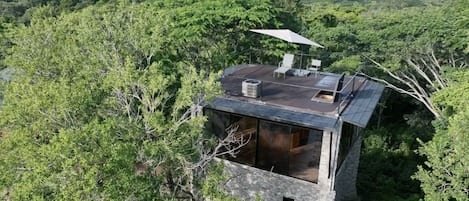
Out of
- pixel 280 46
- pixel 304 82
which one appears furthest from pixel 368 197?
pixel 280 46

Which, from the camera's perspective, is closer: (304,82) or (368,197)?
(304,82)

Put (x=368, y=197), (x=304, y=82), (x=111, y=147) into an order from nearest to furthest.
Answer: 1. (x=111, y=147)
2. (x=304, y=82)
3. (x=368, y=197)

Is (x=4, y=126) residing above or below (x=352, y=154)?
above

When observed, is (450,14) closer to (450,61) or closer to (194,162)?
(450,61)

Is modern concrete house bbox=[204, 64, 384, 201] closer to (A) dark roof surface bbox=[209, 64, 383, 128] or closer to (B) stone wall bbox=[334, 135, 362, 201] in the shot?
(A) dark roof surface bbox=[209, 64, 383, 128]

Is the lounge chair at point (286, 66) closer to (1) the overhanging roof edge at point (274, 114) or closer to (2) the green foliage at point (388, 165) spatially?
(1) the overhanging roof edge at point (274, 114)

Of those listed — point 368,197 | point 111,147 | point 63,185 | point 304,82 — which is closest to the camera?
point 63,185

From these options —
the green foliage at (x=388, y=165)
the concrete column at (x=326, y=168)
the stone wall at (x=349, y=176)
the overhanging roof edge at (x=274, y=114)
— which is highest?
the overhanging roof edge at (x=274, y=114)

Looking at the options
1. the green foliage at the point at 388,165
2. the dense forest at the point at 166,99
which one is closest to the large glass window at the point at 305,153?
the dense forest at the point at 166,99

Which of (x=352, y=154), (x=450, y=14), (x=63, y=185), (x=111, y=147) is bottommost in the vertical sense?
(x=352, y=154)
